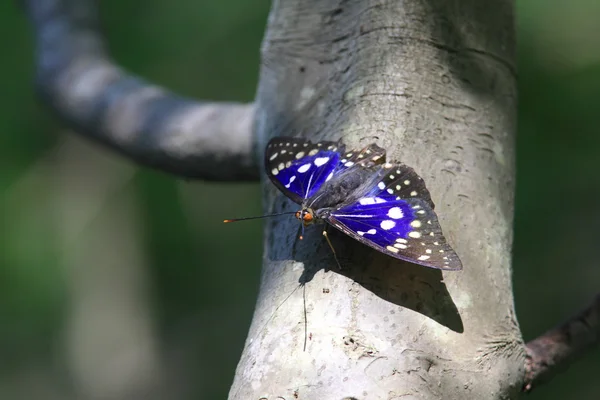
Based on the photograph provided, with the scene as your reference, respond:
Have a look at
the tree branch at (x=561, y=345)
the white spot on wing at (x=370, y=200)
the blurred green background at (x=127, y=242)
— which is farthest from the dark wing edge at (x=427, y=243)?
the blurred green background at (x=127, y=242)

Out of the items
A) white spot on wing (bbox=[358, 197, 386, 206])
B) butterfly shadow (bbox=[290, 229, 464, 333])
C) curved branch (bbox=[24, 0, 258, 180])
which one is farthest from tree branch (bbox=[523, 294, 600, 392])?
curved branch (bbox=[24, 0, 258, 180])

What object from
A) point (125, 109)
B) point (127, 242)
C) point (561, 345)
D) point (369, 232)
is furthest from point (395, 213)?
point (127, 242)

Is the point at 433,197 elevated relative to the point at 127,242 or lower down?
elevated

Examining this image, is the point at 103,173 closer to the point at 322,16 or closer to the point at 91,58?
the point at 91,58

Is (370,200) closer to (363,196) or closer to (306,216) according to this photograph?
(363,196)

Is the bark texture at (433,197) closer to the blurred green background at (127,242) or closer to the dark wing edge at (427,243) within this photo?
the dark wing edge at (427,243)

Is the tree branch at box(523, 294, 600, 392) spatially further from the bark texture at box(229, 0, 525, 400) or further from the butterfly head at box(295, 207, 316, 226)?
the butterfly head at box(295, 207, 316, 226)
